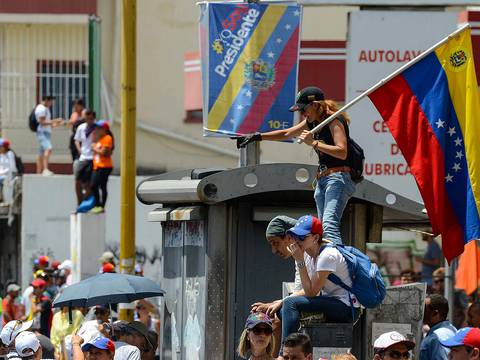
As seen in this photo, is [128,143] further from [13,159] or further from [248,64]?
[13,159]

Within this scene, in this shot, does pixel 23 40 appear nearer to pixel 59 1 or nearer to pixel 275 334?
pixel 59 1

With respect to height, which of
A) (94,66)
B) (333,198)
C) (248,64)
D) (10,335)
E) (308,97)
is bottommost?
(10,335)

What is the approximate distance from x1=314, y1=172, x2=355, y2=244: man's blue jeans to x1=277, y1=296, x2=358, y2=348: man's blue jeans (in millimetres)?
724

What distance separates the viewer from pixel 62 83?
31.2m

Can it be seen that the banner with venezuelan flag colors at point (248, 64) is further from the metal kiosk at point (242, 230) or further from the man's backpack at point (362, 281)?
the man's backpack at point (362, 281)

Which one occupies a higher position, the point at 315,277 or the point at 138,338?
the point at 315,277

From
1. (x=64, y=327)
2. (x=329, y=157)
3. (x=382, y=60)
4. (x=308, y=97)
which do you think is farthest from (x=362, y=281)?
(x=382, y=60)

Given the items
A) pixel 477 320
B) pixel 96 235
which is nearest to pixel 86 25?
pixel 96 235

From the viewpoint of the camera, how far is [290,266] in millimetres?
13141

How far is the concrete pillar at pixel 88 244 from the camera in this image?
79.4ft

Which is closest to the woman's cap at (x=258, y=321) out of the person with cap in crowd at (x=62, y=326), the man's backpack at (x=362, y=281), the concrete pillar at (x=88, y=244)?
the man's backpack at (x=362, y=281)

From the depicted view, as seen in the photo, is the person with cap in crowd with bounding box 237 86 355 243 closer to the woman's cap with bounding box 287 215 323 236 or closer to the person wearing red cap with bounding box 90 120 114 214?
the woman's cap with bounding box 287 215 323 236

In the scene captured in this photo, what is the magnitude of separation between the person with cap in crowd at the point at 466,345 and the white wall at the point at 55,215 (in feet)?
60.0

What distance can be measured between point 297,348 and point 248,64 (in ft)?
24.5
